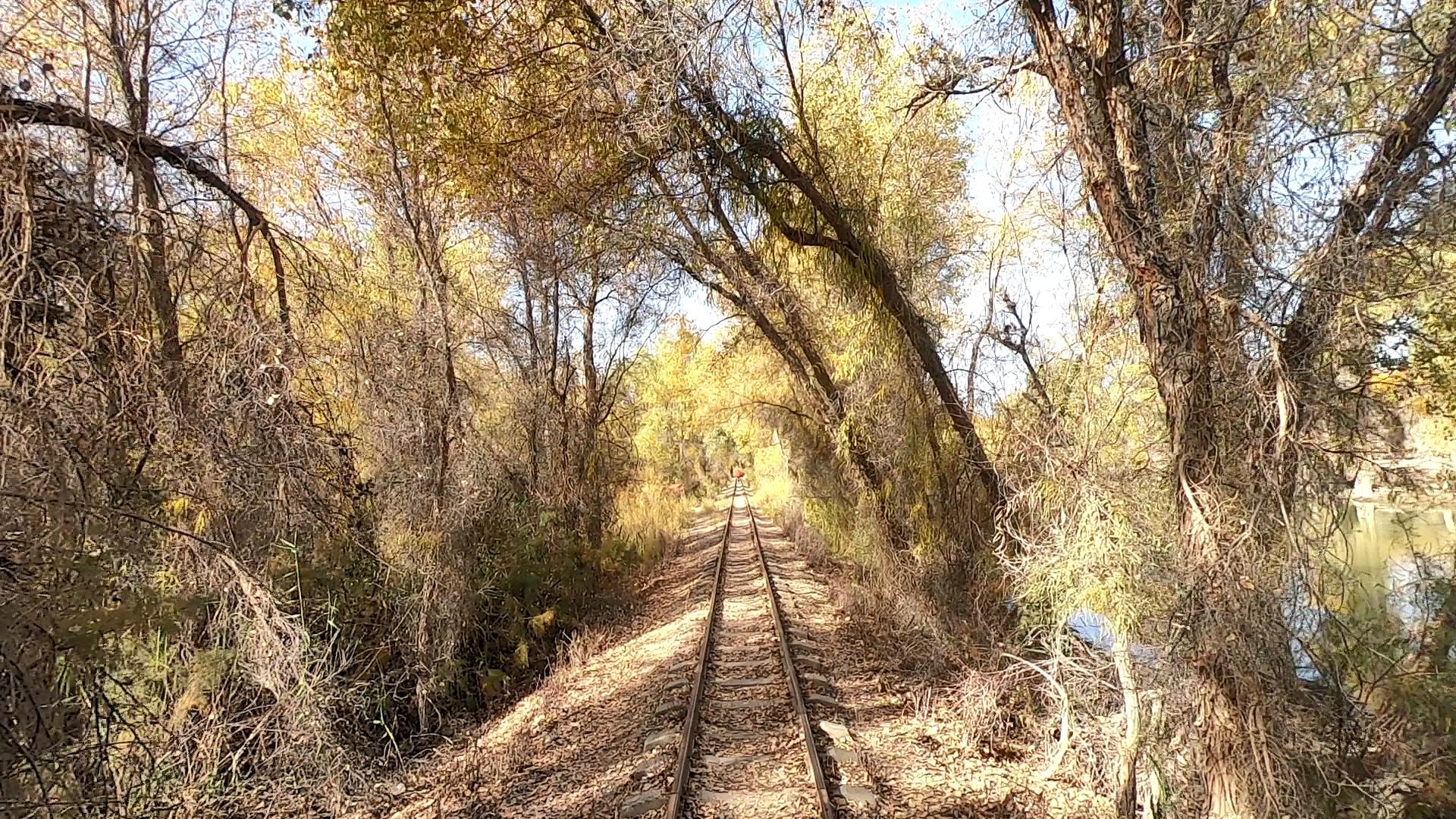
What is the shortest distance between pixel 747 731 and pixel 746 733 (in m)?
0.04

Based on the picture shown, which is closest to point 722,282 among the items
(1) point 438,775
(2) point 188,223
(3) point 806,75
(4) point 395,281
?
(3) point 806,75

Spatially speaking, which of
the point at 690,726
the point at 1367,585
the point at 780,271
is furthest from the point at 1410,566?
the point at 780,271

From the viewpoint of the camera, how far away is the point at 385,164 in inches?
362

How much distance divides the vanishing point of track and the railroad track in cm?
1

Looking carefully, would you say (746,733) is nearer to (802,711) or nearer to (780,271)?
(802,711)

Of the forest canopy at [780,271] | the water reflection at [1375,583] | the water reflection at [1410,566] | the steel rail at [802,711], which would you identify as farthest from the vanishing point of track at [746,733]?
the water reflection at [1410,566]

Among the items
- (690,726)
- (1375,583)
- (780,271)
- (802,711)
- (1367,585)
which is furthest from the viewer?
(780,271)

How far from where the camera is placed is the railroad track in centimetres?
579

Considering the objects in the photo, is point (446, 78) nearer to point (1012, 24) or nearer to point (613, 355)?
point (1012, 24)

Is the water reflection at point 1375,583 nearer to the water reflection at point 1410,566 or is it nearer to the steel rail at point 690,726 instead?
the water reflection at point 1410,566

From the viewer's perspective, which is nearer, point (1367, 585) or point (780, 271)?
point (1367, 585)

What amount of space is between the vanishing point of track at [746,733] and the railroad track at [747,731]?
1 centimetres

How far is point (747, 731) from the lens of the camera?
24.1 feet

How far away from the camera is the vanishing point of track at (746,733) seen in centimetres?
582
